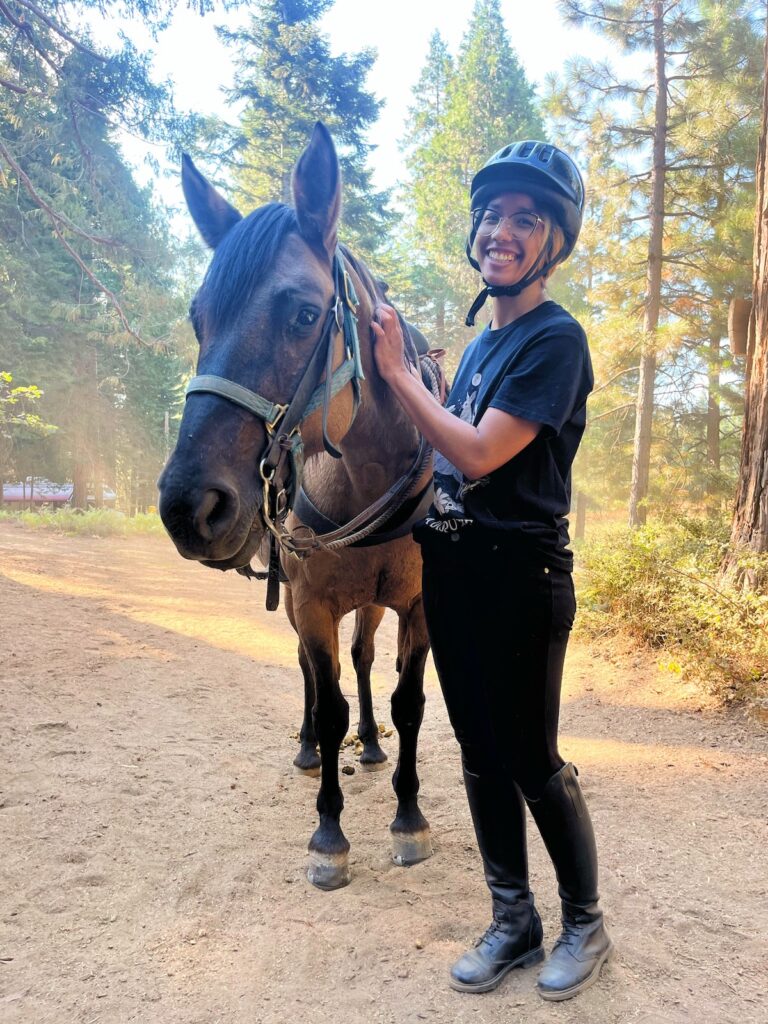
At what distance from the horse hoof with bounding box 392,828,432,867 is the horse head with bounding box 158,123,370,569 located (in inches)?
69.6

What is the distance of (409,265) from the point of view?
911 inches

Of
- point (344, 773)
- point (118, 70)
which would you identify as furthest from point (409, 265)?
point (344, 773)

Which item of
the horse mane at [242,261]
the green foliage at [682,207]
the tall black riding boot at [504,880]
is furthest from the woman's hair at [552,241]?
the green foliage at [682,207]

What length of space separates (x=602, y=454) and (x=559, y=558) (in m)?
12.8

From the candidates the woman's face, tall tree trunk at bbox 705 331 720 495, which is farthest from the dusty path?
tall tree trunk at bbox 705 331 720 495

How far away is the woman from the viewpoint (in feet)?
5.62

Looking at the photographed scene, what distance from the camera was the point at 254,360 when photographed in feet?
5.65

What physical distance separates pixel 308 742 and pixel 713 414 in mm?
10925

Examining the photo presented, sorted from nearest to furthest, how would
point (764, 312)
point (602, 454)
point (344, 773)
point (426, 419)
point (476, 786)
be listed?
point (426, 419) → point (476, 786) → point (344, 773) → point (764, 312) → point (602, 454)

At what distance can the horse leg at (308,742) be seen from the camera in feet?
12.3

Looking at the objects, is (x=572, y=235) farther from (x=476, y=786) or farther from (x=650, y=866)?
(x=650, y=866)

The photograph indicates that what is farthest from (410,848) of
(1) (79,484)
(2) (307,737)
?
(1) (79,484)

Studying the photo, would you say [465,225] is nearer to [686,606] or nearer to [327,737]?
[686,606]

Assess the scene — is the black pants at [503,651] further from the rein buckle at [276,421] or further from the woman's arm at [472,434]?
the rein buckle at [276,421]
